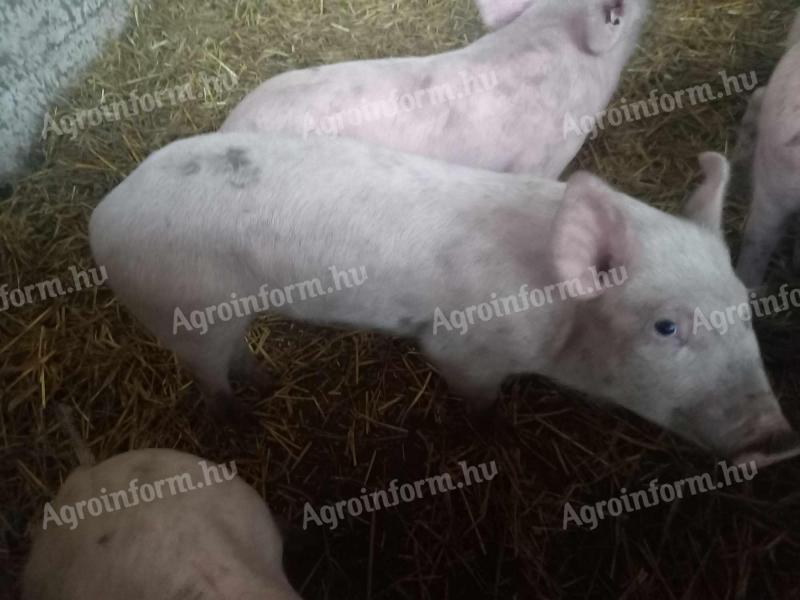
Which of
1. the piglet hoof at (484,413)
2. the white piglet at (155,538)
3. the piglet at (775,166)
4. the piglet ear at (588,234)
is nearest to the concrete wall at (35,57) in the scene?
the white piglet at (155,538)

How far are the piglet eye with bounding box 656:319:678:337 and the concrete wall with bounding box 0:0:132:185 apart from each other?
2.70 m

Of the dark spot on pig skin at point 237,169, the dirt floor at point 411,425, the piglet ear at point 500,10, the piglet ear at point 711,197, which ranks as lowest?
the dirt floor at point 411,425

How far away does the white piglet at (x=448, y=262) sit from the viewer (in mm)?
1631

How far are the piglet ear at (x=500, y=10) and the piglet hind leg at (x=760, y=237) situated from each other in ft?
3.74

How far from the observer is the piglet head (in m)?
1.59

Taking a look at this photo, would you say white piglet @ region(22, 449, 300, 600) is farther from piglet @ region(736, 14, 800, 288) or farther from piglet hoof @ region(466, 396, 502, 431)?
piglet @ region(736, 14, 800, 288)

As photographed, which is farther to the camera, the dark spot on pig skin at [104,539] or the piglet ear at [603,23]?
the piglet ear at [603,23]

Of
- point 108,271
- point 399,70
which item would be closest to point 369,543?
point 108,271

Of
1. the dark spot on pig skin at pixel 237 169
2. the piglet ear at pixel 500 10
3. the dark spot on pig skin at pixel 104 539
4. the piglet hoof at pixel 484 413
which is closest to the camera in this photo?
the dark spot on pig skin at pixel 104 539

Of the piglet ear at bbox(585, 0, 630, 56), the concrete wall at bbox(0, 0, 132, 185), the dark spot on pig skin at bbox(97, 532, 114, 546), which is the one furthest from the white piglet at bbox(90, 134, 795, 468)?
the concrete wall at bbox(0, 0, 132, 185)

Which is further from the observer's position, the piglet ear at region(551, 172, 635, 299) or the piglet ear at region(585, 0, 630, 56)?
the piglet ear at region(585, 0, 630, 56)

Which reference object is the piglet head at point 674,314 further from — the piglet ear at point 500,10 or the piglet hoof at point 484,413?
the piglet ear at point 500,10

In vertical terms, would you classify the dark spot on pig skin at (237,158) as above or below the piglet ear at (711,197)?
above

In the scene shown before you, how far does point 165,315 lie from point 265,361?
0.65 meters
